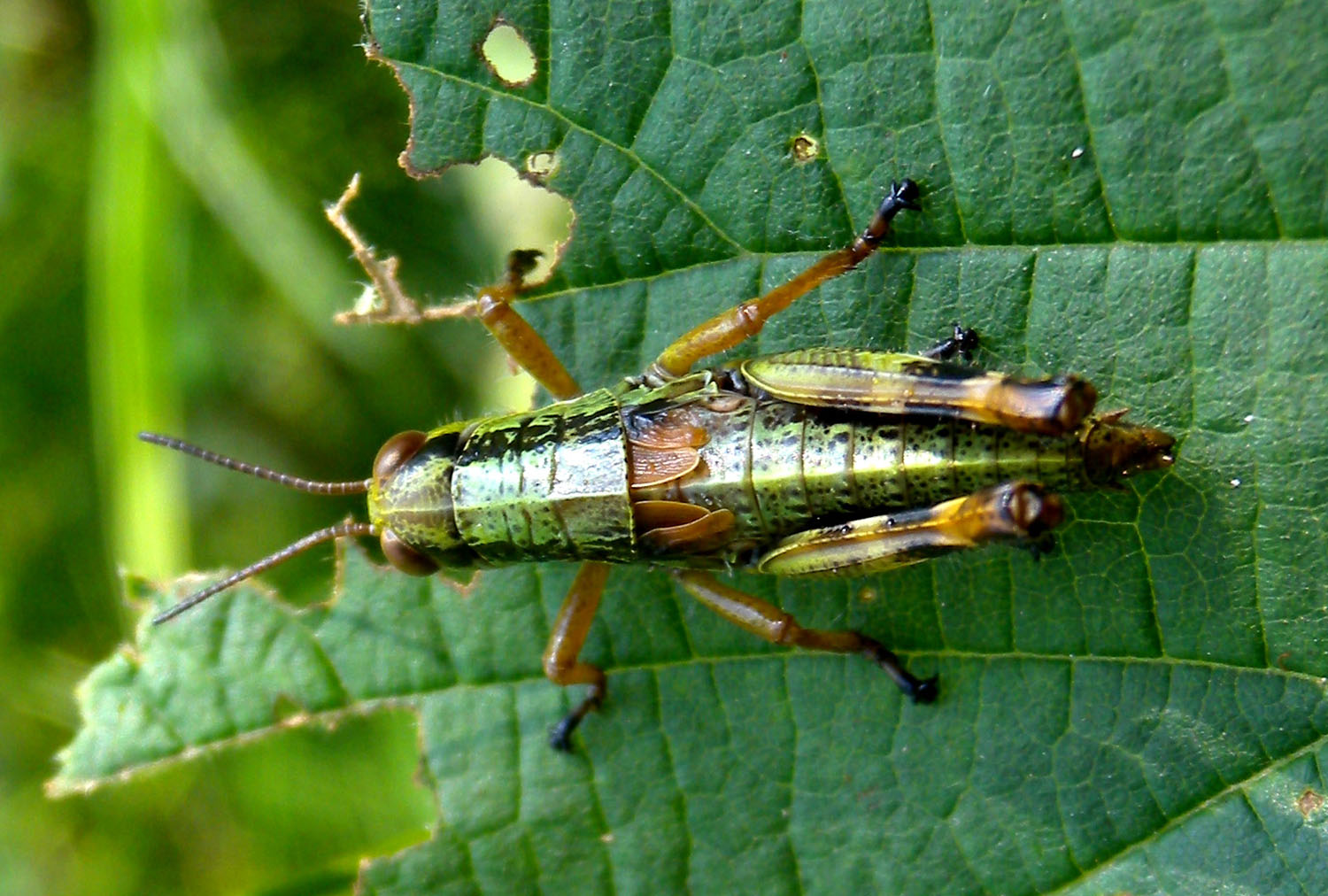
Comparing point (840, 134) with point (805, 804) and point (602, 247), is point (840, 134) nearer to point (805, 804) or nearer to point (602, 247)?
point (602, 247)

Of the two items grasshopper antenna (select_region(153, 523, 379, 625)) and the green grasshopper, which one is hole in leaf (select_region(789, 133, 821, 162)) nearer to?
the green grasshopper

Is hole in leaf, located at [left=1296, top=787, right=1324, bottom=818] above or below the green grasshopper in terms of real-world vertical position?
below

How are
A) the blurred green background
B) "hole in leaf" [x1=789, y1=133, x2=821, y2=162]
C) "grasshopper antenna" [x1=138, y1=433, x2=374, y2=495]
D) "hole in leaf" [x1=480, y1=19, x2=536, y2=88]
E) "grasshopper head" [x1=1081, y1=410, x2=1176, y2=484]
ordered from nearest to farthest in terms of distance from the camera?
"grasshopper head" [x1=1081, y1=410, x2=1176, y2=484]
"hole in leaf" [x1=789, y1=133, x2=821, y2=162]
"hole in leaf" [x1=480, y1=19, x2=536, y2=88]
"grasshopper antenna" [x1=138, y1=433, x2=374, y2=495]
the blurred green background

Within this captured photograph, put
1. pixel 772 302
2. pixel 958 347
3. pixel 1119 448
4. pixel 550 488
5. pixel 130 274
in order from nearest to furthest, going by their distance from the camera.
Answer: pixel 1119 448 → pixel 958 347 → pixel 772 302 → pixel 550 488 → pixel 130 274

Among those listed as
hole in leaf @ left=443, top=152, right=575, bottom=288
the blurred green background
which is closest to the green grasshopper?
the blurred green background

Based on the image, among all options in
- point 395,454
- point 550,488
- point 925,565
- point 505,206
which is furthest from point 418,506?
point 505,206

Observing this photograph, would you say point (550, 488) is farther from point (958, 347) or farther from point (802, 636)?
point (958, 347)

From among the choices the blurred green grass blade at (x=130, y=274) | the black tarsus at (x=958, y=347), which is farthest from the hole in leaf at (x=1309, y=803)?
the blurred green grass blade at (x=130, y=274)
